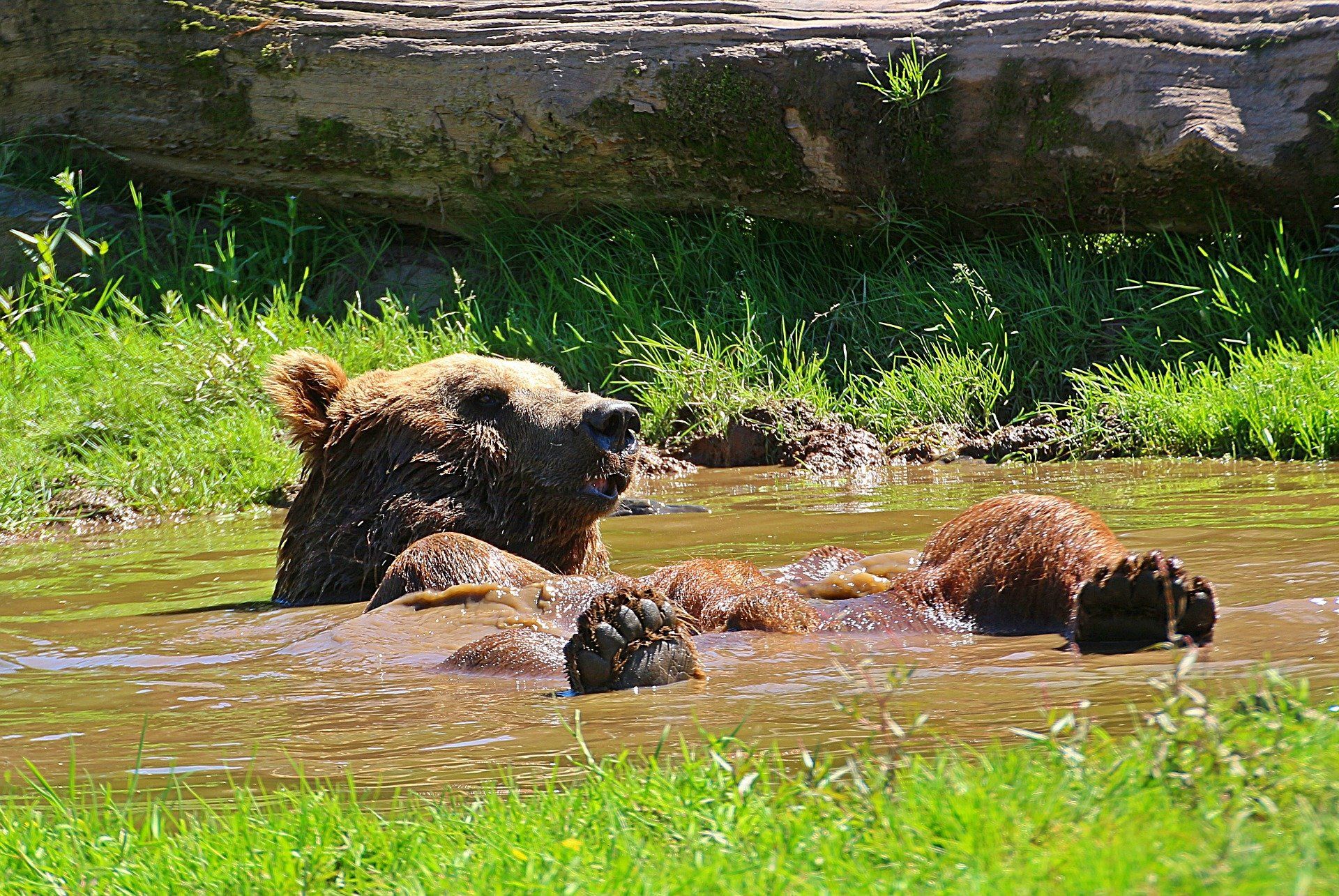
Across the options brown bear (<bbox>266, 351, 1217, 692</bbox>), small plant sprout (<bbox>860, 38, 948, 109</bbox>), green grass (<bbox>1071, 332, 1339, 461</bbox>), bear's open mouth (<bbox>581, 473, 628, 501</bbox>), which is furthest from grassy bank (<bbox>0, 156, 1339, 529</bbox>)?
bear's open mouth (<bbox>581, 473, 628, 501</bbox>)

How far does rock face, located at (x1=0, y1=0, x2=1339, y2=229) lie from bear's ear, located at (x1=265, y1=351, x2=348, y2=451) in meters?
4.34

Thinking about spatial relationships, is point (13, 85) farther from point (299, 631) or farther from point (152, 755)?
point (152, 755)

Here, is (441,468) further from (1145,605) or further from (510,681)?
(1145,605)

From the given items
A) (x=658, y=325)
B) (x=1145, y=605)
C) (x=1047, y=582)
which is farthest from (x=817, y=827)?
(x=658, y=325)

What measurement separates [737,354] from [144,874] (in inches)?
286

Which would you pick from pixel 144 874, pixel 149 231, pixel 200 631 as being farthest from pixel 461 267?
pixel 144 874

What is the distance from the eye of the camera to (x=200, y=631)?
5105 mm

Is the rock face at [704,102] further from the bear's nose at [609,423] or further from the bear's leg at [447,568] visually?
the bear's leg at [447,568]

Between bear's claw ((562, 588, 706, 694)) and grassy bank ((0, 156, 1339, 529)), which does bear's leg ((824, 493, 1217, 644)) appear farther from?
grassy bank ((0, 156, 1339, 529))

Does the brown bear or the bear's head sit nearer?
the brown bear

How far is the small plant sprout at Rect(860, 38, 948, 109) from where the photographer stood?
29.6ft

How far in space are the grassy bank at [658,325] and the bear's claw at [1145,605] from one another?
447 centimetres

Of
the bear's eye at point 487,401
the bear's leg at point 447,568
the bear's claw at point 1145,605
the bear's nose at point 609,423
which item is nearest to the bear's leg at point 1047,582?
the bear's claw at point 1145,605

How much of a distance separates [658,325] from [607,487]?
4267 millimetres
